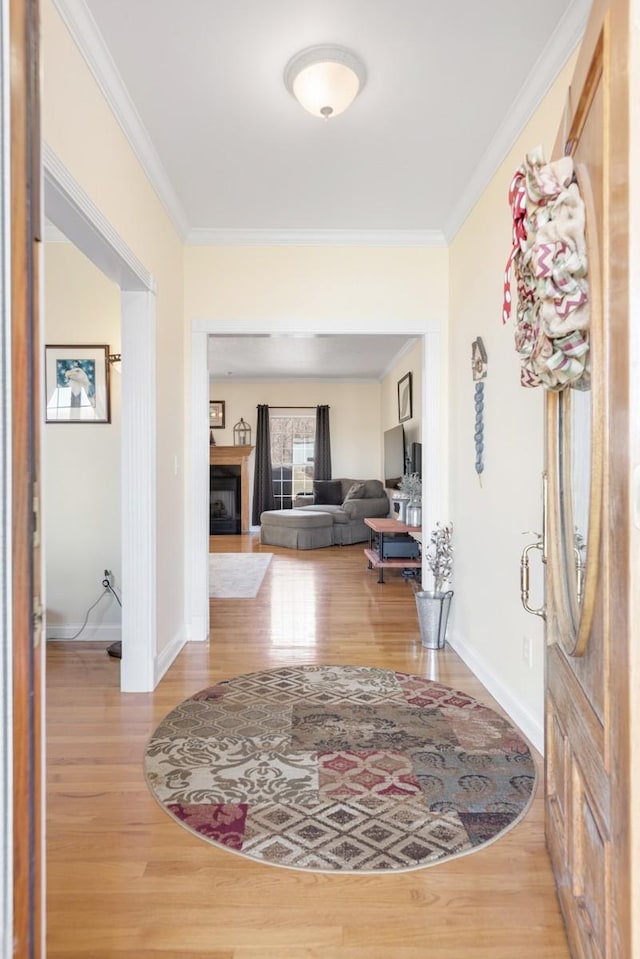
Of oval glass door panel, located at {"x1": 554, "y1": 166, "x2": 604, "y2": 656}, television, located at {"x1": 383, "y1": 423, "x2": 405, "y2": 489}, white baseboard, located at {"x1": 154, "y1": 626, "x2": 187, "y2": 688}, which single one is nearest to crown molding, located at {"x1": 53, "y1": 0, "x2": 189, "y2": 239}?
oval glass door panel, located at {"x1": 554, "y1": 166, "x2": 604, "y2": 656}

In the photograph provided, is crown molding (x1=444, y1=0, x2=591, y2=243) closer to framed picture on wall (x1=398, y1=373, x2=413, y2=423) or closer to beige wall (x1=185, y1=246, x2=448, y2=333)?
beige wall (x1=185, y1=246, x2=448, y2=333)

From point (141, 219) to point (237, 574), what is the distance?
4.12 meters

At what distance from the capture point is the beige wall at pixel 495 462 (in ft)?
8.45

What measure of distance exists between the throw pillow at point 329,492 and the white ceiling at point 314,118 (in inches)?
238

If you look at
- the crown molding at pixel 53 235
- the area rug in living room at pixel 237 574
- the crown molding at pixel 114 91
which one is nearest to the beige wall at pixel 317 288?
the crown molding at pixel 114 91

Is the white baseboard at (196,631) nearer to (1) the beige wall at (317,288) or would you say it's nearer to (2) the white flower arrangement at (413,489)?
(1) the beige wall at (317,288)

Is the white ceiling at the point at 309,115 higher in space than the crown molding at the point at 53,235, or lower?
higher

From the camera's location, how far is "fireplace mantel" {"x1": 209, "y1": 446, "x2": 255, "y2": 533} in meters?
9.95

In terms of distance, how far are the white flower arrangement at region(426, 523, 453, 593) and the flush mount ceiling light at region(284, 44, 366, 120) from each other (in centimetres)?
252

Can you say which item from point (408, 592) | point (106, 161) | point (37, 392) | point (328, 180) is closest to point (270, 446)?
point (408, 592)

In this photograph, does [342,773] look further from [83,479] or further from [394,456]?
[394,456]

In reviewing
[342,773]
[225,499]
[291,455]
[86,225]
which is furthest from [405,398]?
[342,773]

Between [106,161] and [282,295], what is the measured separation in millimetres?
1694

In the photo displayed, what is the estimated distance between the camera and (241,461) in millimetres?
10094
